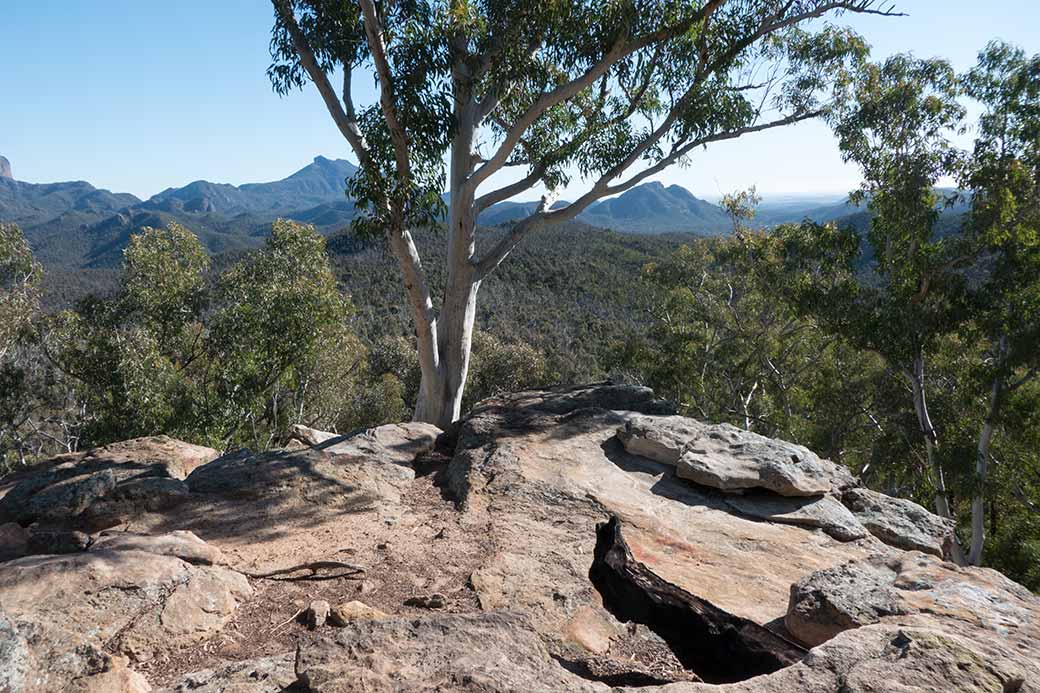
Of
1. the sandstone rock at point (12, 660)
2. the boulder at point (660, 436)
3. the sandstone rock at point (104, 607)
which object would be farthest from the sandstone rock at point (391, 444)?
the sandstone rock at point (12, 660)

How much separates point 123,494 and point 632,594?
376 cm

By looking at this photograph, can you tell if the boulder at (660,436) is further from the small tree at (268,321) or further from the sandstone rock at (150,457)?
the small tree at (268,321)

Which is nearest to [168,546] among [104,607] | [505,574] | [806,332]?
[104,607]

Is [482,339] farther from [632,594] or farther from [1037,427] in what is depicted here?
[632,594]

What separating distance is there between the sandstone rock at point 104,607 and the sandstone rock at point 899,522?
436cm

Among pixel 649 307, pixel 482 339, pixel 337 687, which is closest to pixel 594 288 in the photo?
pixel 482 339

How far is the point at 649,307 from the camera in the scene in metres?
18.0

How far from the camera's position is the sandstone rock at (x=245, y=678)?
2.26 metres

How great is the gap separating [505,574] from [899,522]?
10.4 feet

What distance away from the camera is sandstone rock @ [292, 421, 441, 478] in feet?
18.1


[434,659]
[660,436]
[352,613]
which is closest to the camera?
[434,659]

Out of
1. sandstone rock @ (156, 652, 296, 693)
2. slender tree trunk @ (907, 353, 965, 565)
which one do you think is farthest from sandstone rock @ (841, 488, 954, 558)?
slender tree trunk @ (907, 353, 965, 565)

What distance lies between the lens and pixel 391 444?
5820 mm

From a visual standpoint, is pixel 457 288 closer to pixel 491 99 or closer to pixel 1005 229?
pixel 491 99
